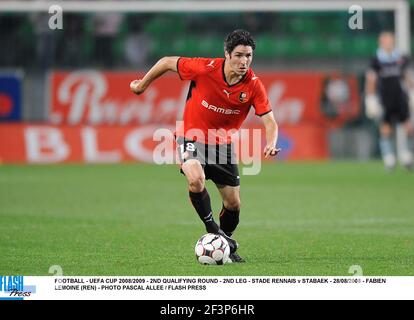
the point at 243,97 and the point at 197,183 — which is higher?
the point at 243,97

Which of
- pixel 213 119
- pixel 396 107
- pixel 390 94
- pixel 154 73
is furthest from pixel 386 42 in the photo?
pixel 154 73

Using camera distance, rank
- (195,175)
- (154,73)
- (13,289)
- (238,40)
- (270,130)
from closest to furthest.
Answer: (13,289) < (238,40) < (195,175) < (270,130) < (154,73)

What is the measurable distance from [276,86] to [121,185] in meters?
7.79

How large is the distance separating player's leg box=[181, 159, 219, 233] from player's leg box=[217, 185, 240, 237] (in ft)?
1.25

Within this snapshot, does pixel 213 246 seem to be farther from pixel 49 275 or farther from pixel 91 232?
pixel 91 232

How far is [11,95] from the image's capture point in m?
24.8

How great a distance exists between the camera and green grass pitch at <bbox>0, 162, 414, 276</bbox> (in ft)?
30.4

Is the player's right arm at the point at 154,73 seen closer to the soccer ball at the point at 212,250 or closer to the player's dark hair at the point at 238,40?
the player's dark hair at the point at 238,40

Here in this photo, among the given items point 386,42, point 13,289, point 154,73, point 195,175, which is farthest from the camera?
point 386,42

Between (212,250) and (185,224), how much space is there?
3637mm

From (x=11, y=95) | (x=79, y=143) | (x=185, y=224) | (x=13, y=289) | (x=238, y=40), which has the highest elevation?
(x=238, y=40)

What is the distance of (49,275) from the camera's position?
→ 337 inches

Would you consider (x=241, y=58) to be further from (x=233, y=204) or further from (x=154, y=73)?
(x=233, y=204)

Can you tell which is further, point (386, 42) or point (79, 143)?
point (79, 143)
